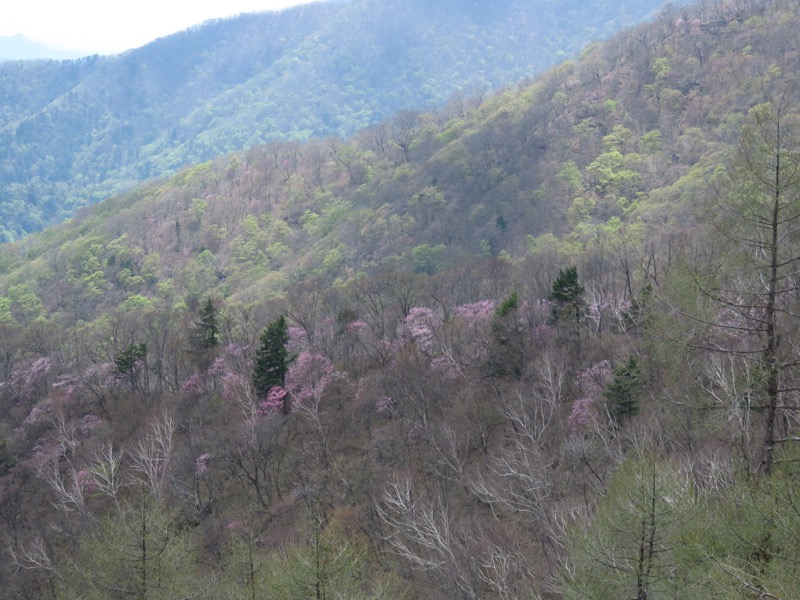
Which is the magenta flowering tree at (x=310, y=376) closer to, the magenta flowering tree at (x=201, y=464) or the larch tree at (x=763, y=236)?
the magenta flowering tree at (x=201, y=464)

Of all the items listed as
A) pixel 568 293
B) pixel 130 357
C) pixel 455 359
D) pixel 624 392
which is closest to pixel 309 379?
pixel 455 359

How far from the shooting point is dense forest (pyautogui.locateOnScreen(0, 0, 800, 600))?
998 centimetres

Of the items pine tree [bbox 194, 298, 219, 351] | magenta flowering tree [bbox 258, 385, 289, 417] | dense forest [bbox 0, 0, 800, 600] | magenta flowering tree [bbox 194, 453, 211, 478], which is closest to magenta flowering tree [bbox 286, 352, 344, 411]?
dense forest [bbox 0, 0, 800, 600]

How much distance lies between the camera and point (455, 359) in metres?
36.0

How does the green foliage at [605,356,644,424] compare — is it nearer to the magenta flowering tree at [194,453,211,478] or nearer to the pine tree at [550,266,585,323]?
the pine tree at [550,266,585,323]

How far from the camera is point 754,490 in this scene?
9117 millimetres

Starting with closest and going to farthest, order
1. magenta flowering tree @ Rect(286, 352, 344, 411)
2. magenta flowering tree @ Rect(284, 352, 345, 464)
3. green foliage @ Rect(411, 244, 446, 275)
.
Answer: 1. magenta flowering tree @ Rect(284, 352, 345, 464)
2. magenta flowering tree @ Rect(286, 352, 344, 411)
3. green foliage @ Rect(411, 244, 446, 275)

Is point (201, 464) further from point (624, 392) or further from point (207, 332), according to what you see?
point (624, 392)

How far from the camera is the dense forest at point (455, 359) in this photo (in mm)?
9977

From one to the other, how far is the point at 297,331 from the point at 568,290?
20.4m

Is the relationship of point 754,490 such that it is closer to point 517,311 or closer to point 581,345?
point 581,345

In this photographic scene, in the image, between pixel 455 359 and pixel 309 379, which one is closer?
pixel 455 359

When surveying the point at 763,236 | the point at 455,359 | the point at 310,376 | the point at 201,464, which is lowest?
the point at 201,464

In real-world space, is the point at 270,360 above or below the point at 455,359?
above
